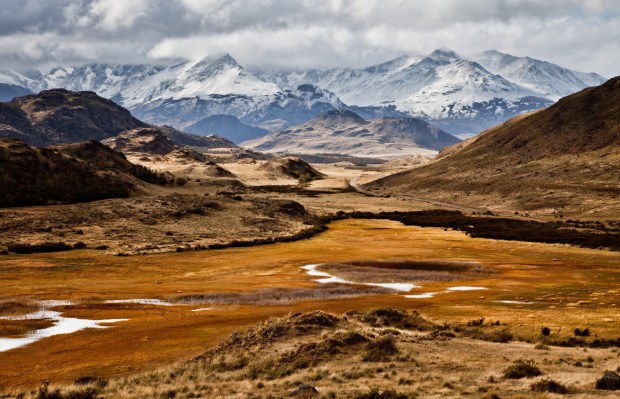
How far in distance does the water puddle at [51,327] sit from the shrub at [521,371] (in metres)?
26.6

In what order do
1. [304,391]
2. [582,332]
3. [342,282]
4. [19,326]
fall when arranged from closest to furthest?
1. [304,391]
2. [582,332]
3. [19,326]
4. [342,282]

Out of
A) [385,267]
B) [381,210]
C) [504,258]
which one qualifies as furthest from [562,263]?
[381,210]

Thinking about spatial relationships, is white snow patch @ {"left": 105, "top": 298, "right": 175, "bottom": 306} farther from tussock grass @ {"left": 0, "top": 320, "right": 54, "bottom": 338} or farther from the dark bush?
the dark bush

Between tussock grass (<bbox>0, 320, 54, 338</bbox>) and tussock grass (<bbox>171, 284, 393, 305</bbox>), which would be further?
tussock grass (<bbox>171, 284, 393, 305</bbox>)

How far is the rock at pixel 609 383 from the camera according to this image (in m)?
22.4

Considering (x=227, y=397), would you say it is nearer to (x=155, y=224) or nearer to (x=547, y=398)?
(x=547, y=398)

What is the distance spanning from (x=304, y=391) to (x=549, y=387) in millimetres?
9248

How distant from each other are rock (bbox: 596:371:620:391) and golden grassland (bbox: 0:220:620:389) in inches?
539

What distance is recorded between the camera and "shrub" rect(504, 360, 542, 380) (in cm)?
2519

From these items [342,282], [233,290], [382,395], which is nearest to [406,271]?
[342,282]

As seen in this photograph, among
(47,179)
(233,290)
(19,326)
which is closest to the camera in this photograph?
(19,326)

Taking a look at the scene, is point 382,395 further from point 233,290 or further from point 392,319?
point 233,290

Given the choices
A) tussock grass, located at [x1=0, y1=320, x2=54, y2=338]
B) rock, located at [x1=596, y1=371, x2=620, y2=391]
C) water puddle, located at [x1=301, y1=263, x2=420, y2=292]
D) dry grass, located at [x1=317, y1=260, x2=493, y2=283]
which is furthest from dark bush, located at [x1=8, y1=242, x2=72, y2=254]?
rock, located at [x1=596, y1=371, x2=620, y2=391]

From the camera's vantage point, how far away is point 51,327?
1558 inches
